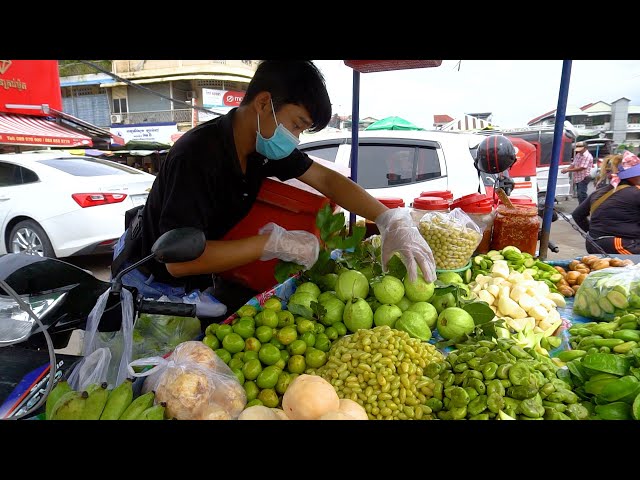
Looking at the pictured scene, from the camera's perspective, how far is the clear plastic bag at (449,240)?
2379 millimetres

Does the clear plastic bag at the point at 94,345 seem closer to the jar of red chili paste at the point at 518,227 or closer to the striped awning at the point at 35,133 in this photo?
the jar of red chili paste at the point at 518,227

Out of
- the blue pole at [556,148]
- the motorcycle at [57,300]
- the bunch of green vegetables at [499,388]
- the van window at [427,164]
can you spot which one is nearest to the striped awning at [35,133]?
the van window at [427,164]

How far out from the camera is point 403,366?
60.9 inches

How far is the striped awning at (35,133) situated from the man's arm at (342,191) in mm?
13656

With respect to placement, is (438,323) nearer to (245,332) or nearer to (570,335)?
(570,335)

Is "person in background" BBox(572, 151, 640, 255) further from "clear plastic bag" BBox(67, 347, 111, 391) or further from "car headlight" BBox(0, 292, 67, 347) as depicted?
"car headlight" BBox(0, 292, 67, 347)

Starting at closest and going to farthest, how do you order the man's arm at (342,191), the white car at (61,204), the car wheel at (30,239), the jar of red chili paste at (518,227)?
the man's arm at (342,191)
the jar of red chili paste at (518,227)
the white car at (61,204)
the car wheel at (30,239)

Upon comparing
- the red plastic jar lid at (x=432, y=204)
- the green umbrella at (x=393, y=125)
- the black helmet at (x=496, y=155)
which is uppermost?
the green umbrella at (x=393, y=125)

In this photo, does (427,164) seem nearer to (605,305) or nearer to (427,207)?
(427,207)

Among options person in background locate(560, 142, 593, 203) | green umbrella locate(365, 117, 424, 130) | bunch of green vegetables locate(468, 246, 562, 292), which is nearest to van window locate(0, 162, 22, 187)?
green umbrella locate(365, 117, 424, 130)

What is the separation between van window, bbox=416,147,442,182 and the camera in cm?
538

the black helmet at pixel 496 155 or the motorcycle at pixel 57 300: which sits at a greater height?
the black helmet at pixel 496 155

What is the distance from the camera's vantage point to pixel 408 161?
18.2ft
